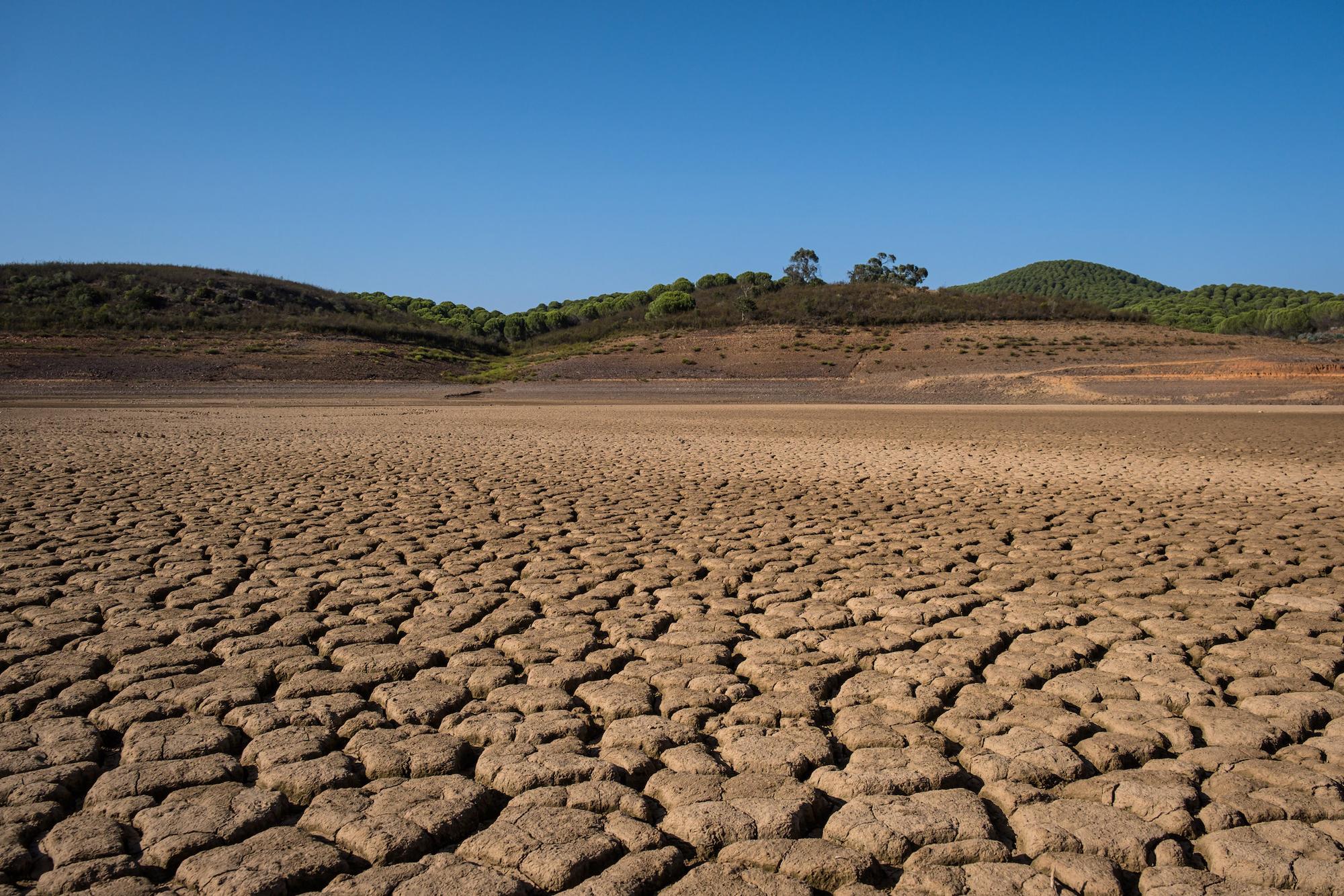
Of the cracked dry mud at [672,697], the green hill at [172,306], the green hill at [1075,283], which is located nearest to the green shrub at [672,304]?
the green hill at [172,306]

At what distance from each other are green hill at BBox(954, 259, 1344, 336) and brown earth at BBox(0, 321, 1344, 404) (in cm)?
950

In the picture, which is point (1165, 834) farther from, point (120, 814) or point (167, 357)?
point (167, 357)

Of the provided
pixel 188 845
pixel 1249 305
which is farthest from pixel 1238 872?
pixel 1249 305

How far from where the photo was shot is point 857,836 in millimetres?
2275

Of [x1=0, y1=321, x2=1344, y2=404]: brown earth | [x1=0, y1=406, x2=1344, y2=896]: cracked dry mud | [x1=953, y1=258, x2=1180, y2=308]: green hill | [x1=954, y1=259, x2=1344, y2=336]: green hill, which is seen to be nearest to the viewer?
[x1=0, y1=406, x2=1344, y2=896]: cracked dry mud

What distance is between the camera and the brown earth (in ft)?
84.3

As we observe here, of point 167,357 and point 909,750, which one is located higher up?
point 167,357

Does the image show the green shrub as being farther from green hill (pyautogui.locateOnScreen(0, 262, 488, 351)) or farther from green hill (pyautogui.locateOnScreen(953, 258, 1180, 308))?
green hill (pyautogui.locateOnScreen(953, 258, 1180, 308))

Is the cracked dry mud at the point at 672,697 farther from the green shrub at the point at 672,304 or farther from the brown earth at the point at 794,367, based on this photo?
the green shrub at the point at 672,304

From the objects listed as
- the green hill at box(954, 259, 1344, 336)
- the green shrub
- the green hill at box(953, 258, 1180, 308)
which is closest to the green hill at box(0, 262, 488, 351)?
the green shrub

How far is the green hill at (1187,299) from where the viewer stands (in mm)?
50000

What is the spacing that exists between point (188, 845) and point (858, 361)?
33.3m

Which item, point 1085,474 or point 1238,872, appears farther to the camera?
point 1085,474

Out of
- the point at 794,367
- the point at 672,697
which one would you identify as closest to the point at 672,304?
the point at 794,367
